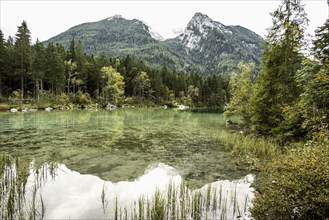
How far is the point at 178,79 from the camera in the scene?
116 m

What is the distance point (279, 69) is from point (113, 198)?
62.9ft

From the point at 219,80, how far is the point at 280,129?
360ft

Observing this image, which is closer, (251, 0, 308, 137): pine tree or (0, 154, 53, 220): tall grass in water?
(0, 154, 53, 220): tall grass in water

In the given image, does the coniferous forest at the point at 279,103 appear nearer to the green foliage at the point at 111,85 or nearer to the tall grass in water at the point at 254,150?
the tall grass in water at the point at 254,150

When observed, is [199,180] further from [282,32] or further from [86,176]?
[282,32]

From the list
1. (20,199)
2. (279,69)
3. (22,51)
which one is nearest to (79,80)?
(22,51)

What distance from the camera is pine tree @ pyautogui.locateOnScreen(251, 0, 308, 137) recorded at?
18094 mm

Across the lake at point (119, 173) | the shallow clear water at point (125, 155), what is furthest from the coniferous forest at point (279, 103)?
the shallow clear water at point (125, 155)

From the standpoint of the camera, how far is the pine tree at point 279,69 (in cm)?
1809

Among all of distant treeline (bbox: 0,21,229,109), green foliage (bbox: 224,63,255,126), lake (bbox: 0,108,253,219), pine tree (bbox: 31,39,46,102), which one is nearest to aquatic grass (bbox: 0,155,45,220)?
lake (bbox: 0,108,253,219)

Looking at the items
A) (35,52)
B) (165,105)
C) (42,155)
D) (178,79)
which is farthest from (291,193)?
(178,79)

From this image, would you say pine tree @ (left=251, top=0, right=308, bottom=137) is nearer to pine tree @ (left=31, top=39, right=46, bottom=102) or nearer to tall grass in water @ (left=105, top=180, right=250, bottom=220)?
tall grass in water @ (left=105, top=180, right=250, bottom=220)

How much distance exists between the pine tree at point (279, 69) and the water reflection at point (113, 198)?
11732mm

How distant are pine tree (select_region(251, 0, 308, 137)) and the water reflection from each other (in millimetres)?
11732
